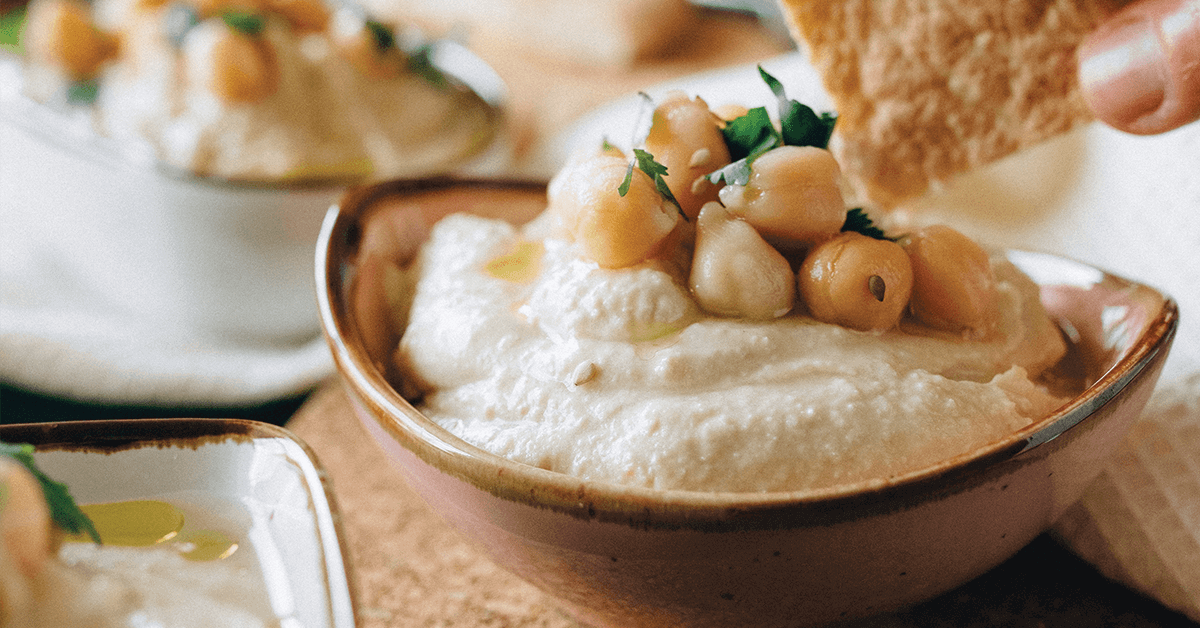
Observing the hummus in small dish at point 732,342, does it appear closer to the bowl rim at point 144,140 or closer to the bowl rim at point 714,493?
the bowl rim at point 714,493

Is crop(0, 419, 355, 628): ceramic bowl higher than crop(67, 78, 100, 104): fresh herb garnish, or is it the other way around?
crop(0, 419, 355, 628): ceramic bowl

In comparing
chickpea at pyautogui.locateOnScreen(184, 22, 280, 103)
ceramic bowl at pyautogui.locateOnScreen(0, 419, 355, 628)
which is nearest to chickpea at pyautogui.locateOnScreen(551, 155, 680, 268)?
ceramic bowl at pyautogui.locateOnScreen(0, 419, 355, 628)

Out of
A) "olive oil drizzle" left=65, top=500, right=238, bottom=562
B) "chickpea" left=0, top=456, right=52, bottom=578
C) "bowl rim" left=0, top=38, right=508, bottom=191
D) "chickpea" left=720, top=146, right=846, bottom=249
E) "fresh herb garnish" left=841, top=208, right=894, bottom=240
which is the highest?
"chickpea" left=720, top=146, right=846, bottom=249

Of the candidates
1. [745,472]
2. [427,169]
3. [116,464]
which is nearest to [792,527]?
[745,472]

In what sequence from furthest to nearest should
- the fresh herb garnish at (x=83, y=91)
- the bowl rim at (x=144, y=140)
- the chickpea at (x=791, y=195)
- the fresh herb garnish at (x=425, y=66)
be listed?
the fresh herb garnish at (x=425, y=66) < the fresh herb garnish at (x=83, y=91) < the bowl rim at (x=144, y=140) < the chickpea at (x=791, y=195)

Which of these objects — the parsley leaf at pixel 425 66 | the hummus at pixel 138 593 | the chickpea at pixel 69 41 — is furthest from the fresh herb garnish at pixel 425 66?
the hummus at pixel 138 593

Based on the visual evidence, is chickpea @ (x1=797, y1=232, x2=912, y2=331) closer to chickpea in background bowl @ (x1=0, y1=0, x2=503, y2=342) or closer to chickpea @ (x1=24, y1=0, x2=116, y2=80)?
chickpea in background bowl @ (x1=0, y1=0, x2=503, y2=342)
